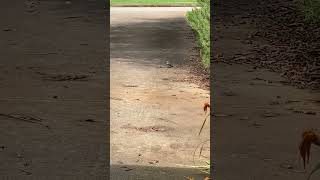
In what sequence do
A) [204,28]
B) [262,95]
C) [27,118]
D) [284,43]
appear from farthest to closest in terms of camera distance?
[284,43] → [204,28] → [262,95] → [27,118]

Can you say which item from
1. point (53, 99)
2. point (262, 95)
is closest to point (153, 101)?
point (53, 99)

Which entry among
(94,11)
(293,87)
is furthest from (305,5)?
(94,11)

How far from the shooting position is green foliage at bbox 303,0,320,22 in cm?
1030

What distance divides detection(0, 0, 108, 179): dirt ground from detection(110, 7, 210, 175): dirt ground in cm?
21

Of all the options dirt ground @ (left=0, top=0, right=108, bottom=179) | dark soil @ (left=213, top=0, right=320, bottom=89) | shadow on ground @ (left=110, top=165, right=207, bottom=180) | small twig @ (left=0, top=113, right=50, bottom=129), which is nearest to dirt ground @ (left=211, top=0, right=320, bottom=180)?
dark soil @ (left=213, top=0, right=320, bottom=89)

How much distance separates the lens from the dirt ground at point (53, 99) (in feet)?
16.9

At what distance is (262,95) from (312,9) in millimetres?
3617

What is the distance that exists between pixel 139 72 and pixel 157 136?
404cm

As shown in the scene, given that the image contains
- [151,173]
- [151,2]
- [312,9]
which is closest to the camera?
[151,173]

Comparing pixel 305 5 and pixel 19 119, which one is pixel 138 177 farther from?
pixel 305 5

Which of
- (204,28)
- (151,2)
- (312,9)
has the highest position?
(312,9)

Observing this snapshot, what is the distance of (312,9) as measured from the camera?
10.6 meters

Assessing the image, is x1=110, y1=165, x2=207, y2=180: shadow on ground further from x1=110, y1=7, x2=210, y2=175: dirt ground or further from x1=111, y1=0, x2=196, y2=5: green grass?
x1=111, y1=0, x2=196, y2=5: green grass

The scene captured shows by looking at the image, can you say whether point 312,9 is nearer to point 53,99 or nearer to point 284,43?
point 284,43
